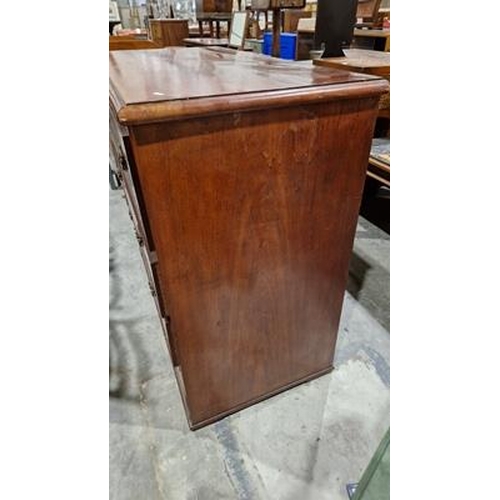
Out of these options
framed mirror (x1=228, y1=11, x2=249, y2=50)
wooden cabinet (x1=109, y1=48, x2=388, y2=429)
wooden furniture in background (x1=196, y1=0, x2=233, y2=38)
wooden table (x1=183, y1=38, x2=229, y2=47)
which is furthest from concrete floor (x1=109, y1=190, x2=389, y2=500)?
wooden furniture in background (x1=196, y1=0, x2=233, y2=38)

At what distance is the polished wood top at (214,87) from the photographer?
0.60m

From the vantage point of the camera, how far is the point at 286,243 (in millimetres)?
891

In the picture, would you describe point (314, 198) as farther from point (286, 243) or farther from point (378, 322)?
point (378, 322)

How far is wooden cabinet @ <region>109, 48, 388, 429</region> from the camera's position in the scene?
2.14 ft

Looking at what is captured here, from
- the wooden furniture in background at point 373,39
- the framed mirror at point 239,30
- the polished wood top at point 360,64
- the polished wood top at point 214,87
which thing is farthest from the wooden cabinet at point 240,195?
the wooden furniture in background at point 373,39

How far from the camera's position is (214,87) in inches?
27.7

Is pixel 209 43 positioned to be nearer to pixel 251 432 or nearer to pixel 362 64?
pixel 362 64

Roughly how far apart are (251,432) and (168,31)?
349 centimetres

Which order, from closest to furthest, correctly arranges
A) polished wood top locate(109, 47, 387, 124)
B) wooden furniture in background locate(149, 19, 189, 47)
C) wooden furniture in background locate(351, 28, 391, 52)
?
polished wood top locate(109, 47, 387, 124) → wooden furniture in background locate(351, 28, 391, 52) → wooden furniture in background locate(149, 19, 189, 47)

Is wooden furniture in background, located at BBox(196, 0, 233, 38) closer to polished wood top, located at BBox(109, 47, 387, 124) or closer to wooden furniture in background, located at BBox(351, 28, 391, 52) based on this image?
wooden furniture in background, located at BBox(351, 28, 391, 52)

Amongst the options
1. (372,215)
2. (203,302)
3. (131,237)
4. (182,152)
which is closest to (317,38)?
(182,152)

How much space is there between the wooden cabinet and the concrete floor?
111 millimetres

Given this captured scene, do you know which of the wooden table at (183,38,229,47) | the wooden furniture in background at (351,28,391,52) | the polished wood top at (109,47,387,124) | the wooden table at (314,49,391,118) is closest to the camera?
the polished wood top at (109,47,387,124)

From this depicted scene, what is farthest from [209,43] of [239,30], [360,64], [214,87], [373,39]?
[214,87]
